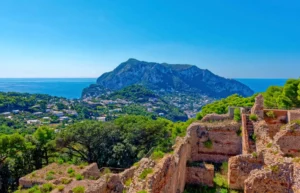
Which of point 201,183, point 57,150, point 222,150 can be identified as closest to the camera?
point 201,183

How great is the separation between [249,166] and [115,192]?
23.2ft

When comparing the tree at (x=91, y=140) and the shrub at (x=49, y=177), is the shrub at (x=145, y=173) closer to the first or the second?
the shrub at (x=49, y=177)

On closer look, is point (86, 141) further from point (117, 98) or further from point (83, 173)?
point (117, 98)

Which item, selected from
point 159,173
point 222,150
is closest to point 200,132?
point 222,150

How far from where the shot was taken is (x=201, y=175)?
16672mm

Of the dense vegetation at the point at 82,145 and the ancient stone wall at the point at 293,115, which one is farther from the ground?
the ancient stone wall at the point at 293,115

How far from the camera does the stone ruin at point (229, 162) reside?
32.9ft

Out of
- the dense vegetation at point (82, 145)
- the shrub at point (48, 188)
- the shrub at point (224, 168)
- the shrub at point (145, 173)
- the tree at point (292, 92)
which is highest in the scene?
the tree at point (292, 92)

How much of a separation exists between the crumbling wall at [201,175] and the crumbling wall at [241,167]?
1707 mm

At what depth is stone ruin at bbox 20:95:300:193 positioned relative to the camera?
1002 centimetres

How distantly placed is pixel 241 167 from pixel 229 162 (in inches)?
28.0

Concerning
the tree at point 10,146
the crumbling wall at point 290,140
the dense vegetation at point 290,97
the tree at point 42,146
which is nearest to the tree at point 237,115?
the crumbling wall at point 290,140

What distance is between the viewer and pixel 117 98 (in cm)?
18512

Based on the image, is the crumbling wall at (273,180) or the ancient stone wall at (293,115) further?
the ancient stone wall at (293,115)
